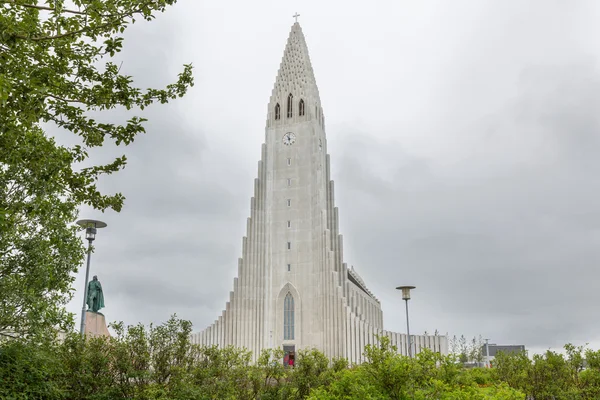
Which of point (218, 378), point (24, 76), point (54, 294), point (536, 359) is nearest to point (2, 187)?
point (54, 294)

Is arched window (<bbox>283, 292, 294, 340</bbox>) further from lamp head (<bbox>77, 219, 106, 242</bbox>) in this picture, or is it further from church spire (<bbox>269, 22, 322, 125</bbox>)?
lamp head (<bbox>77, 219, 106, 242</bbox>)

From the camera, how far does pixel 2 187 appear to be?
14117 millimetres

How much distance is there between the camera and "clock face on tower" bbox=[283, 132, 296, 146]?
196 ft

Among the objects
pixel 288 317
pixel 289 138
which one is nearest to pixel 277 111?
pixel 289 138

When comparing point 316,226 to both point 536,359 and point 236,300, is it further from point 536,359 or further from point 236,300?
point 536,359

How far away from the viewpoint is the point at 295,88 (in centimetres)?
6172

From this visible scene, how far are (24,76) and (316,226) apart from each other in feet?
155

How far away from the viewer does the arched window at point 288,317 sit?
180 feet

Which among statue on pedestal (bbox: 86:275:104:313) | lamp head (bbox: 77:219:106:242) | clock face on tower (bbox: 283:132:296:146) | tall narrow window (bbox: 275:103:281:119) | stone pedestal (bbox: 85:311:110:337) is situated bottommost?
stone pedestal (bbox: 85:311:110:337)

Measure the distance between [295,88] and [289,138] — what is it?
593 cm

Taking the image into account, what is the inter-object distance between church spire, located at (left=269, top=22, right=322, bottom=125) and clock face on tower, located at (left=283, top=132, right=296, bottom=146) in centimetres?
204

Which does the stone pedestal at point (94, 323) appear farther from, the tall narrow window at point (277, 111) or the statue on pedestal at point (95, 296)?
the tall narrow window at point (277, 111)

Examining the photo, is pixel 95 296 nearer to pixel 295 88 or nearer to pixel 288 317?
pixel 288 317

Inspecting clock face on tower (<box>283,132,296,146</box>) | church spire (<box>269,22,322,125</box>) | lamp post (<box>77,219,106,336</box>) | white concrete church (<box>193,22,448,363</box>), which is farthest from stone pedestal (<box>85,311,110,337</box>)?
church spire (<box>269,22,322,125</box>)
